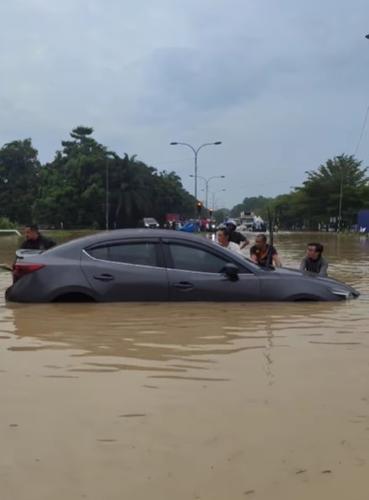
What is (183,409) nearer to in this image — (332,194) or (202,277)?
(202,277)

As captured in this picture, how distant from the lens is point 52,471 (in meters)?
3.48

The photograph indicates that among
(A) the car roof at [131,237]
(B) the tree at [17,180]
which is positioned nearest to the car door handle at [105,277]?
(A) the car roof at [131,237]

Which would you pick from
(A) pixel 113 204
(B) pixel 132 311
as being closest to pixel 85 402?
(B) pixel 132 311

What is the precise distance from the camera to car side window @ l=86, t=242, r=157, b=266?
8492 millimetres

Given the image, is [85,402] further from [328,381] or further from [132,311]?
[132,311]

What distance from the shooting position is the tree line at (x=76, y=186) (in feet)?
268

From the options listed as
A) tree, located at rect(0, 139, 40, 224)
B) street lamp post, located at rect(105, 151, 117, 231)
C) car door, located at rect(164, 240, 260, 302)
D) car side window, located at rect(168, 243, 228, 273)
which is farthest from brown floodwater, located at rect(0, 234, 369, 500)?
tree, located at rect(0, 139, 40, 224)

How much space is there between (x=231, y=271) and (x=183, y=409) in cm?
408

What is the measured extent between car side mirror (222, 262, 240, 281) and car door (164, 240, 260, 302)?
0.15 feet

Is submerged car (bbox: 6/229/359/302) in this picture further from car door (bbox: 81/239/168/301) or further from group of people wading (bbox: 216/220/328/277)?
group of people wading (bbox: 216/220/328/277)

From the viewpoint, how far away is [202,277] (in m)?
8.48

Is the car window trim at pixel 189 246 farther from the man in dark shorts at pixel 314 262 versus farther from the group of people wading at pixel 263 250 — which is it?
the man in dark shorts at pixel 314 262

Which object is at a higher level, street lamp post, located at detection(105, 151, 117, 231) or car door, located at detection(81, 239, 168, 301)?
street lamp post, located at detection(105, 151, 117, 231)

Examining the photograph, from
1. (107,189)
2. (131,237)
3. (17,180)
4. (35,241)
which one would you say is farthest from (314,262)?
(17,180)
